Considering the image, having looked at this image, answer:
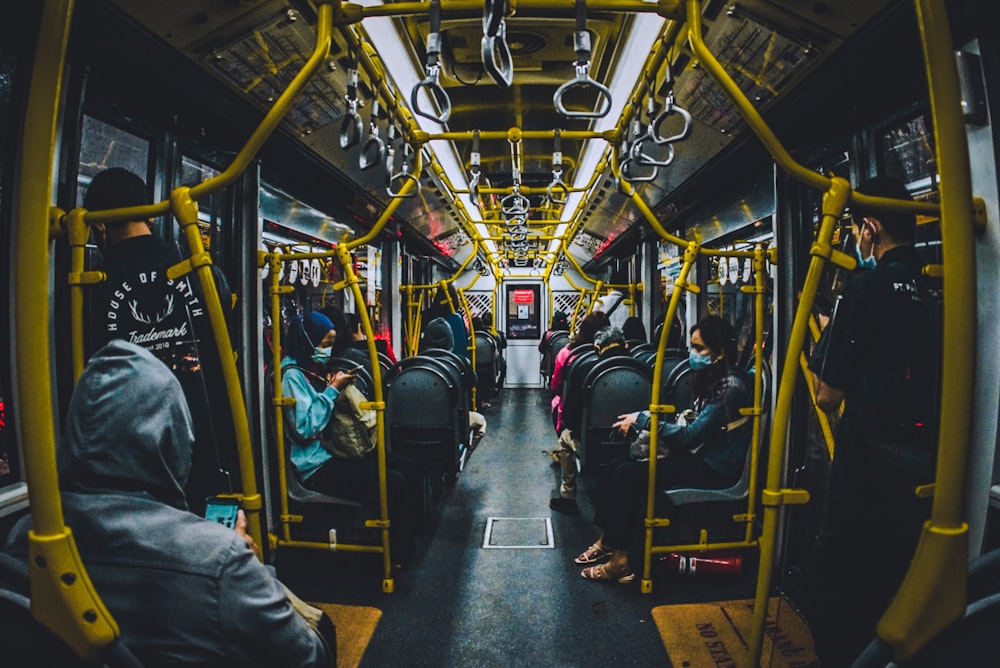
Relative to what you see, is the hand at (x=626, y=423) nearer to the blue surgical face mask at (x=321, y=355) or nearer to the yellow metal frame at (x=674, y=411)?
the yellow metal frame at (x=674, y=411)

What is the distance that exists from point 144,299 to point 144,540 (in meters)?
1.27

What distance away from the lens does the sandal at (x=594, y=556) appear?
12.1ft

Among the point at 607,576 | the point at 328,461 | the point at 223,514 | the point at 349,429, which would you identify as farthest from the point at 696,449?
the point at 223,514

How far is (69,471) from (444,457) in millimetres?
2938

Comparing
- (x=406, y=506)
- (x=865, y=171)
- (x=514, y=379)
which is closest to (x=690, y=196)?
(x=865, y=171)

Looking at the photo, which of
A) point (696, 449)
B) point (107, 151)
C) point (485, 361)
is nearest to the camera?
point (107, 151)

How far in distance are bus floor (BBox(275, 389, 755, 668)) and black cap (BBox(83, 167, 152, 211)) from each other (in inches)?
85.1

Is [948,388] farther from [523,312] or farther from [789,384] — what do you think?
[523,312]

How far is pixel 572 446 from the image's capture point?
15.2 ft

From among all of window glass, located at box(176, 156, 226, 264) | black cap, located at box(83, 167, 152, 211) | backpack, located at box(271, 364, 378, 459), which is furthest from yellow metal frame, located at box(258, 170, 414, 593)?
black cap, located at box(83, 167, 152, 211)

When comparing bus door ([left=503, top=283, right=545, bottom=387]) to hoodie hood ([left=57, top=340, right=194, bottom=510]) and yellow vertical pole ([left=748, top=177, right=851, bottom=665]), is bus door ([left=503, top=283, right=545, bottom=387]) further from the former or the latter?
hoodie hood ([left=57, top=340, right=194, bottom=510])

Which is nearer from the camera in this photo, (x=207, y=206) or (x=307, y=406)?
(x=207, y=206)

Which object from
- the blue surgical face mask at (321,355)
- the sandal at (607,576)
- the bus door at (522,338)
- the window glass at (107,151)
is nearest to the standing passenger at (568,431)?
the sandal at (607,576)

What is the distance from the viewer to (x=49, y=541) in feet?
3.45
